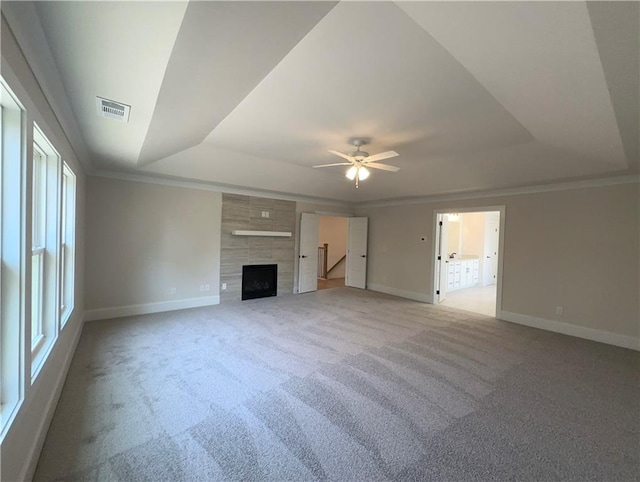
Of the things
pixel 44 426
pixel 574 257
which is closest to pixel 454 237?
→ pixel 574 257

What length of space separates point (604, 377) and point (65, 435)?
5028 mm

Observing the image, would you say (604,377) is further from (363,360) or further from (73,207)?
(73,207)

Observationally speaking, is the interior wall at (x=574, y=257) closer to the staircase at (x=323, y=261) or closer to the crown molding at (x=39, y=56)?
the staircase at (x=323, y=261)

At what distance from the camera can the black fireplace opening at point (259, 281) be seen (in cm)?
606

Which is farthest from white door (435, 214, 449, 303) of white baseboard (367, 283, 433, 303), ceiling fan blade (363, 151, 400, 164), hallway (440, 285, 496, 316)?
ceiling fan blade (363, 151, 400, 164)

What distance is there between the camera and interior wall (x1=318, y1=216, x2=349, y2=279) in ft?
32.7

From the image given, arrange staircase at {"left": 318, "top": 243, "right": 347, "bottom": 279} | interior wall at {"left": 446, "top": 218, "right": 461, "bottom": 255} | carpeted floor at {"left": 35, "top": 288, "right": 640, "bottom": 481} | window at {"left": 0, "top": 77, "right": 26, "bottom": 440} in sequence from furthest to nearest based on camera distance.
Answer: staircase at {"left": 318, "top": 243, "right": 347, "bottom": 279} → interior wall at {"left": 446, "top": 218, "right": 461, "bottom": 255} → carpeted floor at {"left": 35, "top": 288, "right": 640, "bottom": 481} → window at {"left": 0, "top": 77, "right": 26, "bottom": 440}

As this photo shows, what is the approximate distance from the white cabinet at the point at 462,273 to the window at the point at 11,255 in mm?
7758

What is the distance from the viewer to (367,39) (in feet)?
5.36

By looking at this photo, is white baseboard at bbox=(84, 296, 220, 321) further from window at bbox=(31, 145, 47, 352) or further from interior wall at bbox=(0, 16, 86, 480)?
window at bbox=(31, 145, 47, 352)

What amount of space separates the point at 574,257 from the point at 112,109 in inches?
246

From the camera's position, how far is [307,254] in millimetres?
7102

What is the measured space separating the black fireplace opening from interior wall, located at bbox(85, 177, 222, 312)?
0.62m

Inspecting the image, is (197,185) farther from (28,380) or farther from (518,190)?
(518,190)
